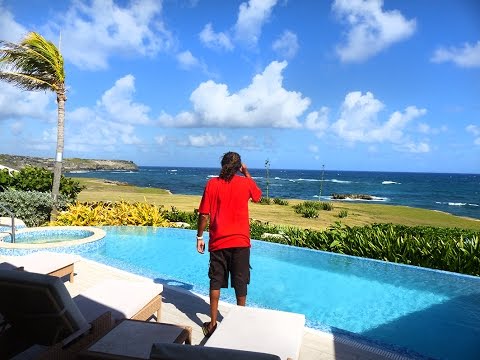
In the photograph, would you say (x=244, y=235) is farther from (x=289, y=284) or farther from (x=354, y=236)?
(x=354, y=236)

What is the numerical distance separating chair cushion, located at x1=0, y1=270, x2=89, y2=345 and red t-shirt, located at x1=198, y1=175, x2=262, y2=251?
5.34 ft

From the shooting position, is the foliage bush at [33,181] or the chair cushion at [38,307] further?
the foliage bush at [33,181]

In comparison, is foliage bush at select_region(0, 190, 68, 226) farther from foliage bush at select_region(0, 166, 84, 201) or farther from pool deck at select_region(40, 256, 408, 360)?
pool deck at select_region(40, 256, 408, 360)

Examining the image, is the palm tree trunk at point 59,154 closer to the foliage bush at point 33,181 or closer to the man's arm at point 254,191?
the foliage bush at point 33,181

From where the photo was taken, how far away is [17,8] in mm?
15469

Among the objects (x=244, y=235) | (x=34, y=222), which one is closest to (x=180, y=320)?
(x=244, y=235)

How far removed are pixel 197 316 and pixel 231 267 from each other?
1.41 meters

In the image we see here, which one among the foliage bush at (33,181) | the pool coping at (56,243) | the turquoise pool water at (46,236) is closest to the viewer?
the pool coping at (56,243)

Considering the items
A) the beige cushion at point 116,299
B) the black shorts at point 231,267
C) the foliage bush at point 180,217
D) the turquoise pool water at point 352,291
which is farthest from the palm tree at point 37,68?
the black shorts at point 231,267

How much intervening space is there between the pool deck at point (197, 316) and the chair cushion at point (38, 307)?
1233 mm

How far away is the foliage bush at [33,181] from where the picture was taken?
527 inches

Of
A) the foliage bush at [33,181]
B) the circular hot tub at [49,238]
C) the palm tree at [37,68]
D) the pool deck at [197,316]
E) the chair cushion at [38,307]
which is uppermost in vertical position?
the palm tree at [37,68]

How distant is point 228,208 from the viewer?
4.36 metres

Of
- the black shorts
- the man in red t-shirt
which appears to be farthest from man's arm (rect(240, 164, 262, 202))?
the black shorts
